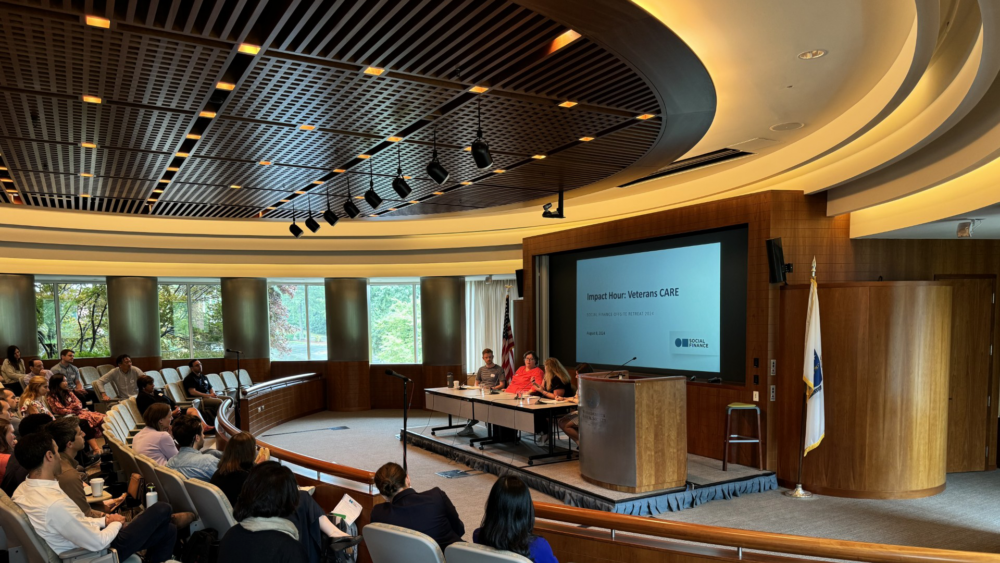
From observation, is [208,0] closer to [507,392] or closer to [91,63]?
[91,63]

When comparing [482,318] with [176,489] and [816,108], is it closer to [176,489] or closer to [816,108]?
[816,108]

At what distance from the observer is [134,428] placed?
7836 millimetres

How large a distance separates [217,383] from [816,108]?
11062 mm

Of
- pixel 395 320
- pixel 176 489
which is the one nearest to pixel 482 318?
pixel 395 320

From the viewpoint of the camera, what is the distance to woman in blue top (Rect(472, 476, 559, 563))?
Result: 2.89 m

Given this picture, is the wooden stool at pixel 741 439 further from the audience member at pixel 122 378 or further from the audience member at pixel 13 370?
the audience member at pixel 13 370

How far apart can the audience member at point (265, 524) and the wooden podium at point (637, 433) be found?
154 inches

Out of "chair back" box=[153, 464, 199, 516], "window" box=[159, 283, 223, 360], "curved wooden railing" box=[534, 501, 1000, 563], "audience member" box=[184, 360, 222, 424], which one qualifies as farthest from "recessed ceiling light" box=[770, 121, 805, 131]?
"window" box=[159, 283, 223, 360]

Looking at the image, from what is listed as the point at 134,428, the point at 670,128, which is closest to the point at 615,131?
the point at 670,128

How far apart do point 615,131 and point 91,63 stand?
3.99 metres

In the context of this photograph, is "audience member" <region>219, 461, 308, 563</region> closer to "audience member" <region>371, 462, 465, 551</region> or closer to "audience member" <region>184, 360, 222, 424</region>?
"audience member" <region>371, 462, 465, 551</region>

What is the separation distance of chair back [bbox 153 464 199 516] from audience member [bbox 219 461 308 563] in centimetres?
134

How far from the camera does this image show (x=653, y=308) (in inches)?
357

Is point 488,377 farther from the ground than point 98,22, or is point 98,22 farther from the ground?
point 98,22
